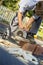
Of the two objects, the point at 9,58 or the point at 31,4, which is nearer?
the point at 9,58

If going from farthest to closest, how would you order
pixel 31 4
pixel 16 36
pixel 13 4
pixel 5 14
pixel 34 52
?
pixel 13 4 < pixel 5 14 < pixel 16 36 < pixel 31 4 < pixel 34 52

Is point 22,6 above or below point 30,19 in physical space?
above

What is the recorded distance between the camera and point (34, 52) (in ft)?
14.7

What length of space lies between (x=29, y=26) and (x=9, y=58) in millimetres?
2179

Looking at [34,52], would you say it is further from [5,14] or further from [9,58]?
[5,14]

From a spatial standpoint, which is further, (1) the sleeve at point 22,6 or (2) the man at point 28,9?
(1) the sleeve at point 22,6

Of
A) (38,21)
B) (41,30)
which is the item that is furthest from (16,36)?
(41,30)

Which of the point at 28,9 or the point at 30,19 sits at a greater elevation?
the point at 28,9

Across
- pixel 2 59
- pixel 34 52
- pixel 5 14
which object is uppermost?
pixel 2 59

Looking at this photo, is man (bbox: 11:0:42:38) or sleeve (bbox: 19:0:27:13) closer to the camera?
man (bbox: 11:0:42:38)

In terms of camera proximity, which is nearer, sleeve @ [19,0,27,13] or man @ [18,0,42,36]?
man @ [18,0,42,36]

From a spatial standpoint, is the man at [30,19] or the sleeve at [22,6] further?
the sleeve at [22,6]

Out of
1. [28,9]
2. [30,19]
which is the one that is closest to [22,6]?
[28,9]

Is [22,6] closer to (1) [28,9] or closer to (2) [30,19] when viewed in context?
(1) [28,9]
